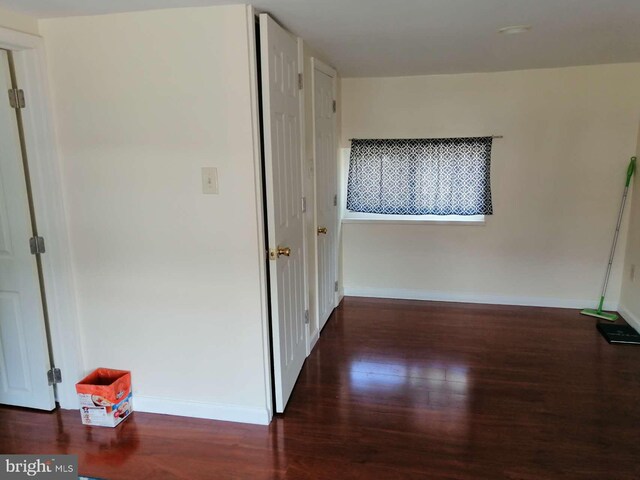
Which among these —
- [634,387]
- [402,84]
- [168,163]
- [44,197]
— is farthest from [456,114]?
[44,197]

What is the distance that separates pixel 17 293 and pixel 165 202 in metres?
1.00

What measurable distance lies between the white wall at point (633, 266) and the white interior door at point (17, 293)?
13.9ft

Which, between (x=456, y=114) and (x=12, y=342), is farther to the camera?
(x=456, y=114)

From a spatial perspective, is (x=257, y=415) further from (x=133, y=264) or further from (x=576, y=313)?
(x=576, y=313)

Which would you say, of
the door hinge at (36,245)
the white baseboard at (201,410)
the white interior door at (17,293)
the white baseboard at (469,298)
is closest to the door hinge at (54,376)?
the white interior door at (17,293)

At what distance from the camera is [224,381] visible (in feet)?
8.16

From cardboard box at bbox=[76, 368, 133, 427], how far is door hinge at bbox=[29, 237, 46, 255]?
0.75 meters

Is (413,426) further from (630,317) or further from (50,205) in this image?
(630,317)

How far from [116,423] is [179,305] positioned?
74cm

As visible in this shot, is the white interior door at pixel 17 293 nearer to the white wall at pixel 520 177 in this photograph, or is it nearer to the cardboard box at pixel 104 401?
the cardboard box at pixel 104 401

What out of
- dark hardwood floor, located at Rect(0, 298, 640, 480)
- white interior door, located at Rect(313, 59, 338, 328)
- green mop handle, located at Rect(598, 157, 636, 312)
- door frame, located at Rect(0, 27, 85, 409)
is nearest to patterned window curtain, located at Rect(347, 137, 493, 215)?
white interior door, located at Rect(313, 59, 338, 328)

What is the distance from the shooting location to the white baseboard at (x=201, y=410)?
8.13ft

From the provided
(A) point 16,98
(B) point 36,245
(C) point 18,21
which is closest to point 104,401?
(B) point 36,245

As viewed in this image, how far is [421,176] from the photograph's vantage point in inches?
165
